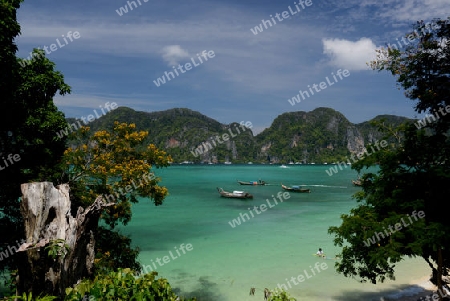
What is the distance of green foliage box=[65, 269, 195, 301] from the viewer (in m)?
3.52

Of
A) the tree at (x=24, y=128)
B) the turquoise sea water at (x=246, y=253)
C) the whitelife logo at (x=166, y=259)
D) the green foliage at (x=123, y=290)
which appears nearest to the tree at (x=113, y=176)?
the tree at (x=24, y=128)

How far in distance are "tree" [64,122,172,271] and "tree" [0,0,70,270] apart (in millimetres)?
851

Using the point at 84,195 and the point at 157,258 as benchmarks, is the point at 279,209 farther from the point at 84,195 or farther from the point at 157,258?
the point at 84,195

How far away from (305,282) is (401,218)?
336 inches

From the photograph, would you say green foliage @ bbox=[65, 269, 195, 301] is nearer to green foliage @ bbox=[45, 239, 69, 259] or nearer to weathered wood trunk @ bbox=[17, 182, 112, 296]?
green foliage @ bbox=[45, 239, 69, 259]

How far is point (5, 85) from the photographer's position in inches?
304

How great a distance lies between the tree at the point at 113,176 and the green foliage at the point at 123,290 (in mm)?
5969

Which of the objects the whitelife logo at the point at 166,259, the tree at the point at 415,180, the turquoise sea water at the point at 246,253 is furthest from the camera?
the whitelife logo at the point at 166,259

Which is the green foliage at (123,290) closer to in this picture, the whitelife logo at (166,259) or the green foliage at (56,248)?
the green foliage at (56,248)

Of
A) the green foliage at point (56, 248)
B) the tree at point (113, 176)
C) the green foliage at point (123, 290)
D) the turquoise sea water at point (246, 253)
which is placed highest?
the tree at point (113, 176)

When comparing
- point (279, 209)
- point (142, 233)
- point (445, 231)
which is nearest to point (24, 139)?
point (445, 231)

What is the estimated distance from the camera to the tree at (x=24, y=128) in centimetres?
834

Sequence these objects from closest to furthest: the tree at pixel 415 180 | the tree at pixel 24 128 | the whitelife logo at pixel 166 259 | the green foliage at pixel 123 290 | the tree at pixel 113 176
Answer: the green foliage at pixel 123 290, the tree at pixel 415 180, the tree at pixel 24 128, the tree at pixel 113 176, the whitelife logo at pixel 166 259

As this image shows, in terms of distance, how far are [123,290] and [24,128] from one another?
7139 millimetres
